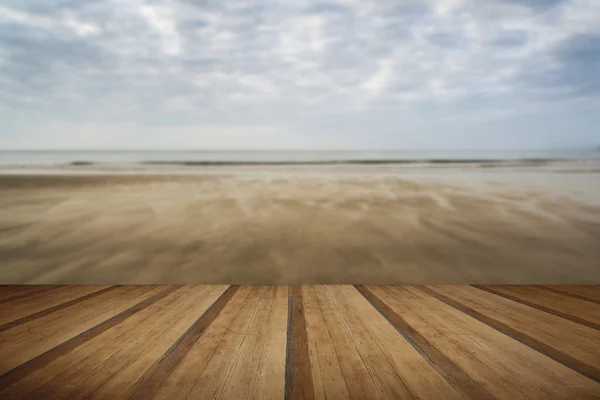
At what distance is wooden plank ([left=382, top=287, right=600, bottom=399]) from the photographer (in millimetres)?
1635

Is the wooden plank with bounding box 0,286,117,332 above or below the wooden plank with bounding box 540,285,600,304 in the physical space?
above

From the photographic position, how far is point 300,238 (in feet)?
17.0

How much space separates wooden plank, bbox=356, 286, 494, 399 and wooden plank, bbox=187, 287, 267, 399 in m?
0.98

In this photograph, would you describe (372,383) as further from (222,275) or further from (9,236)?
(9,236)

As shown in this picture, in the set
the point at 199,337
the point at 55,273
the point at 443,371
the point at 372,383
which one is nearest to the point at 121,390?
the point at 199,337

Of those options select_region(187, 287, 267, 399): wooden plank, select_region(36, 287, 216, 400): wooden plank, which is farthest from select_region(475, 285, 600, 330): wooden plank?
select_region(36, 287, 216, 400): wooden plank

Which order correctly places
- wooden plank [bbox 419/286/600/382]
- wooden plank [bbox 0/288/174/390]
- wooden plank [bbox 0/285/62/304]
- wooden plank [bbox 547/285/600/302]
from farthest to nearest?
wooden plank [bbox 547/285/600/302] → wooden plank [bbox 0/285/62/304] → wooden plank [bbox 419/286/600/382] → wooden plank [bbox 0/288/174/390]

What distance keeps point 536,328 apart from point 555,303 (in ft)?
2.47

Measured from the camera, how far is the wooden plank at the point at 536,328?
1951mm

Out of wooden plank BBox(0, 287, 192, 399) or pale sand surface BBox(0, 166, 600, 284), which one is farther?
pale sand surface BBox(0, 166, 600, 284)

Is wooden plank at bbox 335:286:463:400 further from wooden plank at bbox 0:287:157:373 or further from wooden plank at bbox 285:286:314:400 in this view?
wooden plank at bbox 0:287:157:373

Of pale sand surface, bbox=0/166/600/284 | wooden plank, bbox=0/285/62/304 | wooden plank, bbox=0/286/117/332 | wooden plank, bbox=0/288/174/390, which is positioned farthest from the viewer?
pale sand surface, bbox=0/166/600/284

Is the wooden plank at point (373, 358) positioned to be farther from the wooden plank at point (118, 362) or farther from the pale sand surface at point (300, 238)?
the pale sand surface at point (300, 238)

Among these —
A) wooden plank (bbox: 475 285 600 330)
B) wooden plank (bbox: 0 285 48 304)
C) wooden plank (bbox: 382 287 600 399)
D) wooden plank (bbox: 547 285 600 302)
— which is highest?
wooden plank (bbox: 382 287 600 399)
